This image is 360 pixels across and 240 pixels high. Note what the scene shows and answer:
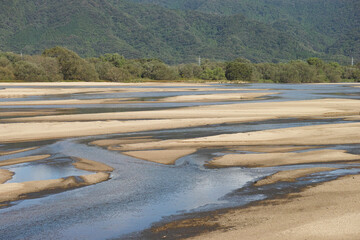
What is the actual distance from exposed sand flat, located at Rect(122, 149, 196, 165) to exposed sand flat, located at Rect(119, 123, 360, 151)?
99 centimetres

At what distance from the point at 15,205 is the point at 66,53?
126453mm

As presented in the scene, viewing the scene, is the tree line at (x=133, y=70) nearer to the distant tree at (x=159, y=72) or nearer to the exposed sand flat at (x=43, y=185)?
the distant tree at (x=159, y=72)

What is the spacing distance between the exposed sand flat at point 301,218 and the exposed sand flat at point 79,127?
50.7ft

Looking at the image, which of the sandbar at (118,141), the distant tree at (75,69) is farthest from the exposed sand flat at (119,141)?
the distant tree at (75,69)

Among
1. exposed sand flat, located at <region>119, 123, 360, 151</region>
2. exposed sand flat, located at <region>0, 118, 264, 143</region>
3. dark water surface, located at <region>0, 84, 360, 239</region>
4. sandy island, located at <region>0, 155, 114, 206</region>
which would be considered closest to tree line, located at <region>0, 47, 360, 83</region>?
exposed sand flat, located at <region>0, 118, 264, 143</region>

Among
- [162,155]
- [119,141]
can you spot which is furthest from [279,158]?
[119,141]

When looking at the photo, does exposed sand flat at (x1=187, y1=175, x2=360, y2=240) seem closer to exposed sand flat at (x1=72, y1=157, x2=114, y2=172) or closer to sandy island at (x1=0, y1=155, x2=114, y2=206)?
sandy island at (x1=0, y1=155, x2=114, y2=206)

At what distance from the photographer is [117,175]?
1644cm

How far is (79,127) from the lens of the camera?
28.7m

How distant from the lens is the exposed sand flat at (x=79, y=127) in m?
25.5

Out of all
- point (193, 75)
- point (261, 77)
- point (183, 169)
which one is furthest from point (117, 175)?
point (261, 77)

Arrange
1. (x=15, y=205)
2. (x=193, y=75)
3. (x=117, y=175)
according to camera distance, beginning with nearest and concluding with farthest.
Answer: (x=15, y=205) → (x=117, y=175) → (x=193, y=75)

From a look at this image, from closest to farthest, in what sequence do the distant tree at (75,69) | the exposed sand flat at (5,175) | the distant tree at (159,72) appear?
the exposed sand flat at (5,175) < the distant tree at (75,69) < the distant tree at (159,72)

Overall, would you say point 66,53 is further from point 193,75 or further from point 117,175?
point 117,175
